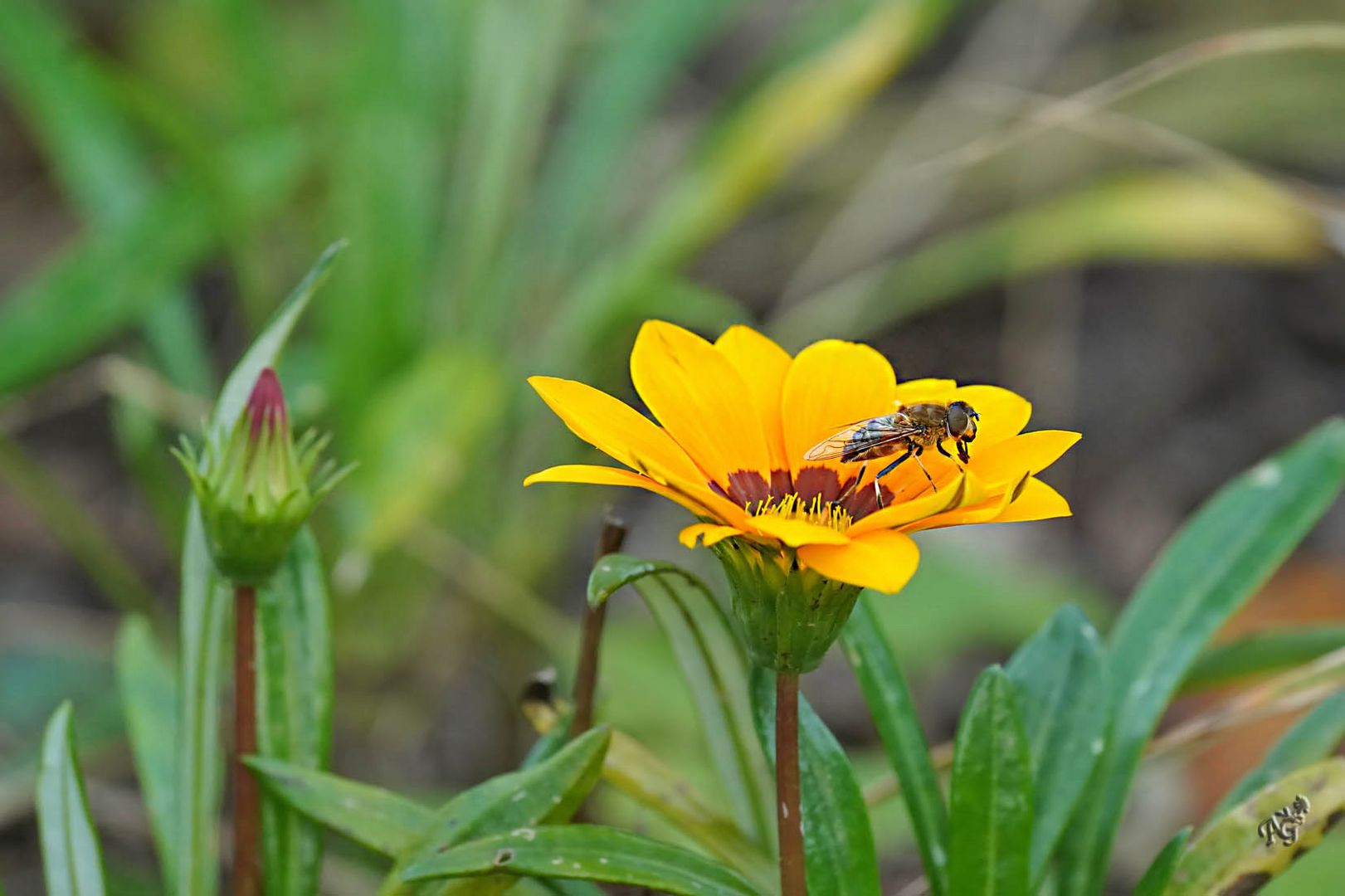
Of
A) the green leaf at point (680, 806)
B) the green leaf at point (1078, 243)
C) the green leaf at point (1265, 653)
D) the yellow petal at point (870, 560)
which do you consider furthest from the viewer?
the green leaf at point (1078, 243)

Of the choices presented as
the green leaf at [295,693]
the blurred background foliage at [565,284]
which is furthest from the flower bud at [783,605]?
the blurred background foliage at [565,284]

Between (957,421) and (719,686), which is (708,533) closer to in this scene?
(957,421)

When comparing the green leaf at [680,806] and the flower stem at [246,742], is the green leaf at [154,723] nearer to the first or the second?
the flower stem at [246,742]

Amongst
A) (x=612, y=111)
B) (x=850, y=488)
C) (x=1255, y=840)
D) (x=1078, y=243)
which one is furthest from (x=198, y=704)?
(x=1078, y=243)

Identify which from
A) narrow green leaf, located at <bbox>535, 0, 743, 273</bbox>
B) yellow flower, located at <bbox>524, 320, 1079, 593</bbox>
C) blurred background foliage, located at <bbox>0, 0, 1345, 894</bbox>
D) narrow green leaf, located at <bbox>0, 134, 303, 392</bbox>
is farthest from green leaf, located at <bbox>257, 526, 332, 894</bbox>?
narrow green leaf, located at <bbox>535, 0, 743, 273</bbox>

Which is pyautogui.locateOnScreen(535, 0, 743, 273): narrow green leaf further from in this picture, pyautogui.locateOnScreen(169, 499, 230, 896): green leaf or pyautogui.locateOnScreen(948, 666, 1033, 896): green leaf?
pyautogui.locateOnScreen(948, 666, 1033, 896): green leaf

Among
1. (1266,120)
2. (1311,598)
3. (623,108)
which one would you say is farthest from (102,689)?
(1266,120)

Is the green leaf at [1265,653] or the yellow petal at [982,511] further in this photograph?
the green leaf at [1265,653]
